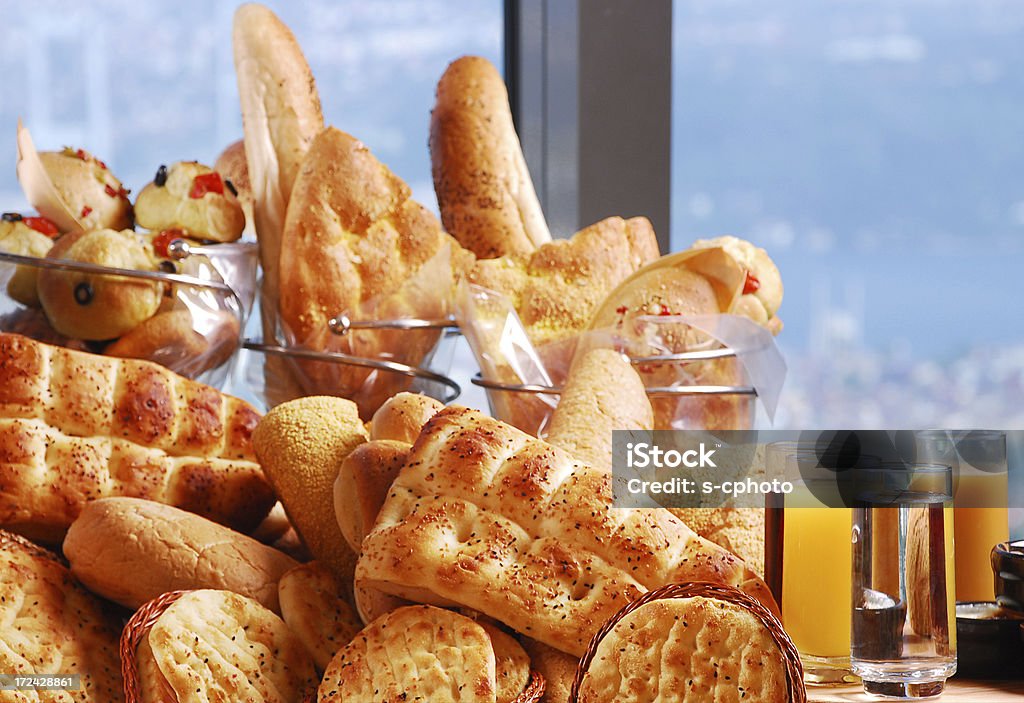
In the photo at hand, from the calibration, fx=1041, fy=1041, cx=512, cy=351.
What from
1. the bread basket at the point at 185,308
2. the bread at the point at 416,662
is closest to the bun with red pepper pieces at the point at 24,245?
the bread basket at the point at 185,308

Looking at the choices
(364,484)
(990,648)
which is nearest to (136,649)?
(364,484)

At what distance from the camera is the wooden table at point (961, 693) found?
658mm

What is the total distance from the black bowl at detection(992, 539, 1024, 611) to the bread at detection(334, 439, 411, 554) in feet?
1.40

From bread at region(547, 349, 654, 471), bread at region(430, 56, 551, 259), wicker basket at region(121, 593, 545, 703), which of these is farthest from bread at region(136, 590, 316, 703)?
bread at region(430, 56, 551, 259)

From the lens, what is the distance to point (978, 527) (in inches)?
32.1

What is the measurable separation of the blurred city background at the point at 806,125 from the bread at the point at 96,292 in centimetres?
60

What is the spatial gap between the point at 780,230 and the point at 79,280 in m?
1.13

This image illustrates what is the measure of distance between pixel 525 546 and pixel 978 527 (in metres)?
0.39

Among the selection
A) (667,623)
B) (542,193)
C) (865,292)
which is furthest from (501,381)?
(865,292)

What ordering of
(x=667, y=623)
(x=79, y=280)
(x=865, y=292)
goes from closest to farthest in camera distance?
(x=667, y=623) < (x=79, y=280) < (x=865, y=292)

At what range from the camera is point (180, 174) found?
103 cm

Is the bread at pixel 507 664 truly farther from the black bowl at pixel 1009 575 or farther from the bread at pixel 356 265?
the bread at pixel 356 265

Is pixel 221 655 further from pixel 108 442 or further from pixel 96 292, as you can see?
pixel 96 292

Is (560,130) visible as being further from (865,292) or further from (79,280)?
(79,280)
